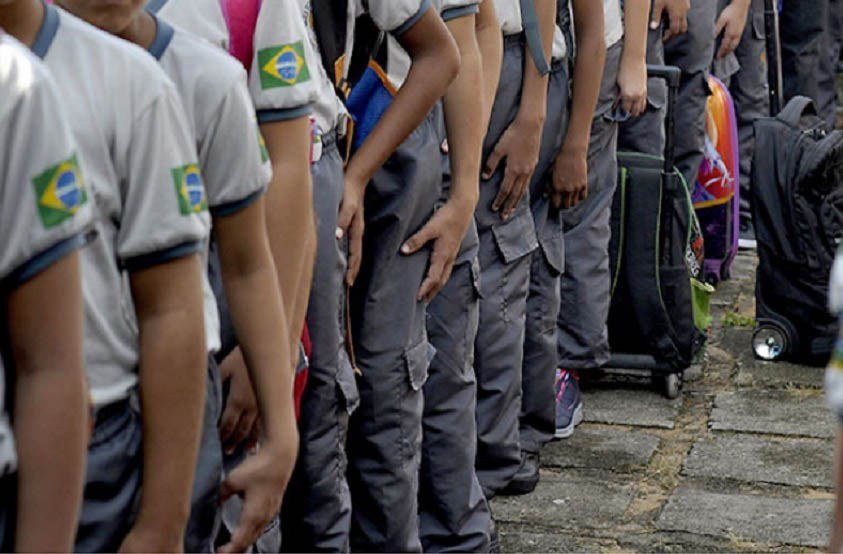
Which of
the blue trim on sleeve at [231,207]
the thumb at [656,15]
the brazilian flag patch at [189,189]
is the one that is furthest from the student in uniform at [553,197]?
the brazilian flag patch at [189,189]

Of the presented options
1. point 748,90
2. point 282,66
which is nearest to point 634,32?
point 282,66

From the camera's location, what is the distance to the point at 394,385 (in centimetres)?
370

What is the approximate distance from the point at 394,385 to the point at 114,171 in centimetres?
160

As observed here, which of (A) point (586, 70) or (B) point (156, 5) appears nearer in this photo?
(B) point (156, 5)

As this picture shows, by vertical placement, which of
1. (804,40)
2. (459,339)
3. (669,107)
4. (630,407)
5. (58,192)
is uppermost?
(58,192)

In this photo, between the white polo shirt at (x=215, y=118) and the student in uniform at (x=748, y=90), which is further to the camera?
the student in uniform at (x=748, y=90)

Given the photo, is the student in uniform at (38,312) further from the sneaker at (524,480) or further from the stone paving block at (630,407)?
the stone paving block at (630,407)

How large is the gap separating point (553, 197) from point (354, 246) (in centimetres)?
160

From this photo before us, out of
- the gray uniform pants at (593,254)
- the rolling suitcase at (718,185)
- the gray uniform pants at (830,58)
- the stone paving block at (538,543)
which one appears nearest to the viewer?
the stone paving block at (538,543)

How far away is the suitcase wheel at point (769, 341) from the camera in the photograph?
6195 millimetres

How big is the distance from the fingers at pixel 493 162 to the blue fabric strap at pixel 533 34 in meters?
0.22

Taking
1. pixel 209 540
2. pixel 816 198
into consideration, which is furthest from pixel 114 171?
pixel 816 198

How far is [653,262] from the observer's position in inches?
223

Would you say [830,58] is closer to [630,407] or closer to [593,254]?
[630,407]
